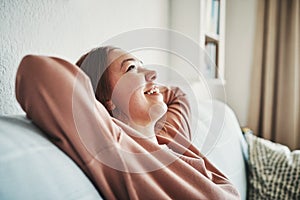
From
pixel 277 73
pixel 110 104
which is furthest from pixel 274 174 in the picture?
pixel 277 73

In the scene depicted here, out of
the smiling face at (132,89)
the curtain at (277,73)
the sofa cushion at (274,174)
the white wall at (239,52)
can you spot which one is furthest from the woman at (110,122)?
the white wall at (239,52)

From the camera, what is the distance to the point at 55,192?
639mm

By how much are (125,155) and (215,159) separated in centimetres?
81

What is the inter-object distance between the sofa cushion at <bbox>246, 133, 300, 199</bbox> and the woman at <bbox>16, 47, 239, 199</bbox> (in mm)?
758

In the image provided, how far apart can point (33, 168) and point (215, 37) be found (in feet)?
6.53

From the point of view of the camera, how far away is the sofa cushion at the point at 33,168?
23.3 inches

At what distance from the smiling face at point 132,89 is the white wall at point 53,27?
0.86 feet

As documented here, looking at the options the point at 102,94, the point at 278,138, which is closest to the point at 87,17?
the point at 102,94

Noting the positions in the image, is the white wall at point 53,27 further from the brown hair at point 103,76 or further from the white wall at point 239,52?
the white wall at point 239,52

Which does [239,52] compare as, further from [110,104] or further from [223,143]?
[110,104]

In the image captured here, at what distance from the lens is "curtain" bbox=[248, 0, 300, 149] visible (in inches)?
102

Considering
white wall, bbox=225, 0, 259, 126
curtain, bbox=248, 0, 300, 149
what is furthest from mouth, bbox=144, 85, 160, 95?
white wall, bbox=225, 0, 259, 126

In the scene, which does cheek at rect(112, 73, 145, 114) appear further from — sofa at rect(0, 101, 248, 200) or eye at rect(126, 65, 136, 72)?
sofa at rect(0, 101, 248, 200)

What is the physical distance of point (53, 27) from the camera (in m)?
1.14
